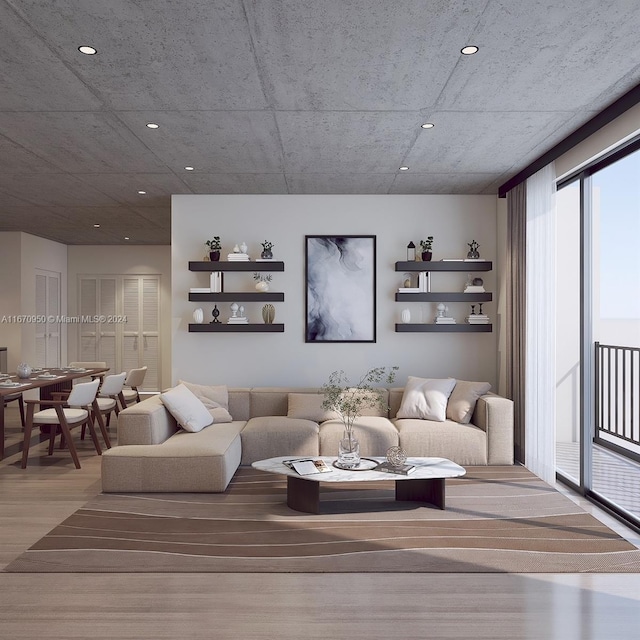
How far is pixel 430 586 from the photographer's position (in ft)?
9.41

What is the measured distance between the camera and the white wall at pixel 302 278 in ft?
20.3

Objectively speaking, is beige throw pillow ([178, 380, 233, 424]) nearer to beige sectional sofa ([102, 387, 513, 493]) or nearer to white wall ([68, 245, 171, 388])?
beige sectional sofa ([102, 387, 513, 493])

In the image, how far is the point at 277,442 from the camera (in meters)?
5.16

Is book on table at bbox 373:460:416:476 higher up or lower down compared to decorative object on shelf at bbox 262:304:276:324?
lower down

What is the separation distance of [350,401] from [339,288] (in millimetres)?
1435

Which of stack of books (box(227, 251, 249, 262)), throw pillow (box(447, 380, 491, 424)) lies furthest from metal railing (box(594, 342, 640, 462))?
stack of books (box(227, 251, 249, 262))

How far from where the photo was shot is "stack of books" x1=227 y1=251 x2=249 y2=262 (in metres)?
6.02

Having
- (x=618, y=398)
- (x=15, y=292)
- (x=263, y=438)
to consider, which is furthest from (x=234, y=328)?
(x=15, y=292)

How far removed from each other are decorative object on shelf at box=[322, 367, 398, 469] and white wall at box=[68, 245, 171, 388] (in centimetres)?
532

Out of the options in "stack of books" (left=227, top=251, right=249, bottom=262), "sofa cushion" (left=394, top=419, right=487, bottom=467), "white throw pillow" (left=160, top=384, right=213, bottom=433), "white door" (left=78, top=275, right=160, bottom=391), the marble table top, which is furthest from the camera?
"white door" (left=78, top=275, right=160, bottom=391)

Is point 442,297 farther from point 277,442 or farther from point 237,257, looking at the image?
point 277,442

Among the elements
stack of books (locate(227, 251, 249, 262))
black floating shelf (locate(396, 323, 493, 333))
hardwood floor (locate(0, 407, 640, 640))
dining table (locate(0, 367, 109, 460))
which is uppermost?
stack of books (locate(227, 251, 249, 262))

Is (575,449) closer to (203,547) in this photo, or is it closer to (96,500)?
(203,547)

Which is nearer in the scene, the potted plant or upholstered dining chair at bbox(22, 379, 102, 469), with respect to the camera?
upholstered dining chair at bbox(22, 379, 102, 469)
